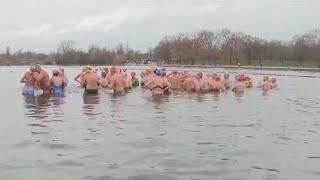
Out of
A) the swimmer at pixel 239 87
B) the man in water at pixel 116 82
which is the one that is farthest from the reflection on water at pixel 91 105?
the swimmer at pixel 239 87

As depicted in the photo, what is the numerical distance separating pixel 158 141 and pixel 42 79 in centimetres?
1538

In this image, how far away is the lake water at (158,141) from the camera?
10.6 metres

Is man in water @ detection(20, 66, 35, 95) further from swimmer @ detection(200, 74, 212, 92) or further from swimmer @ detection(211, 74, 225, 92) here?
swimmer @ detection(211, 74, 225, 92)

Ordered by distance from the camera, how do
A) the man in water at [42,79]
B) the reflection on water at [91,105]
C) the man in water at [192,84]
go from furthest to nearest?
1. the man in water at [192,84]
2. the man in water at [42,79]
3. the reflection on water at [91,105]

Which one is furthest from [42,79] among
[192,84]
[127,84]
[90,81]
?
[192,84]

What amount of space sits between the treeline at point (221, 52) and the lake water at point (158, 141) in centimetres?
8861

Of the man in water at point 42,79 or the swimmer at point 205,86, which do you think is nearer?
the man in water at point 42,79

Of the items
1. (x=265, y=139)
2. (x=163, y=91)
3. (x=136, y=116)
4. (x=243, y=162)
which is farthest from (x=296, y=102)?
(x=243, y=162)

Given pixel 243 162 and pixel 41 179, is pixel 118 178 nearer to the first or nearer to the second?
pixel 41 179

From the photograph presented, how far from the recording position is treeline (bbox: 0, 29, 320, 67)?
11769cm

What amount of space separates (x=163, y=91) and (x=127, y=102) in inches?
144

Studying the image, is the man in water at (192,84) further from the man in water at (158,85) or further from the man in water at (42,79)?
the man in water at (42,79)

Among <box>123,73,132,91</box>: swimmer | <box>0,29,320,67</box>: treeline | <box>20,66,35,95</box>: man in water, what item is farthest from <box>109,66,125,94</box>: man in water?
<box>0,29,320,67</box>: treeline

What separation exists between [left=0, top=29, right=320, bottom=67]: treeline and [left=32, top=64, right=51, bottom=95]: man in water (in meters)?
83.8
